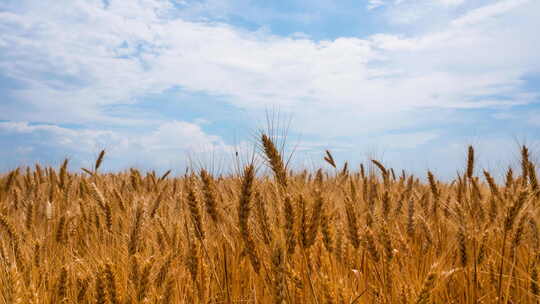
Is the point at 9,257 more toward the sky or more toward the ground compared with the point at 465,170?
more toward the ground

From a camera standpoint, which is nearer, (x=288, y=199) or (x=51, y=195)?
(x=288, y=199)

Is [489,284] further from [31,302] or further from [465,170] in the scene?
[31,302]

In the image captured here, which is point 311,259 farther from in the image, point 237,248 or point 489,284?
point 489,284

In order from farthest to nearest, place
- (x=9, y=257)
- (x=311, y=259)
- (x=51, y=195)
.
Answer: (x=51, y=195)
(x=9, y=257)
(x=311, y=259)

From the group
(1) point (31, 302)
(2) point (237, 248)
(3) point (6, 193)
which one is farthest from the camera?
(3) point (6, 193)

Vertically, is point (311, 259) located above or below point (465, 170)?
below

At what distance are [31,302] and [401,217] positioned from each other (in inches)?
144

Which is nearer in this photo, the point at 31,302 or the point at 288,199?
the point at 31,302

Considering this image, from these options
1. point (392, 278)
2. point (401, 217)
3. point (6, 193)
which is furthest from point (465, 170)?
point (6, 193)

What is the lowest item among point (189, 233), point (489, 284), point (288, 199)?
point (489, 284)

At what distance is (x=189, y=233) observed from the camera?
2539 mm

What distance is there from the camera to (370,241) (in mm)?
2156

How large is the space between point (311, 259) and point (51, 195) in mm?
4337

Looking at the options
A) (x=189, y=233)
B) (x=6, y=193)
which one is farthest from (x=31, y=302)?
(x=6, y=193)
